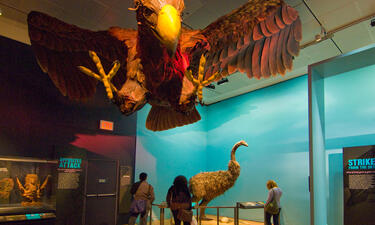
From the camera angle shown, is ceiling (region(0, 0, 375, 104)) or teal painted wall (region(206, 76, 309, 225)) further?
teal painted wall (region(206, 76, 309, 225))

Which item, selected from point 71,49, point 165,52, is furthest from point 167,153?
point 165,52

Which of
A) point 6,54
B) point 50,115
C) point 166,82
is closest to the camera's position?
point 166,82

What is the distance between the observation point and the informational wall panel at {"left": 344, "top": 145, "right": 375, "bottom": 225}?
7.29ft

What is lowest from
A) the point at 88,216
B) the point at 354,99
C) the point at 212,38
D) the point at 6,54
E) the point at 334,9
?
the point at 88,216

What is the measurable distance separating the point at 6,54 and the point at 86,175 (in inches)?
79.2

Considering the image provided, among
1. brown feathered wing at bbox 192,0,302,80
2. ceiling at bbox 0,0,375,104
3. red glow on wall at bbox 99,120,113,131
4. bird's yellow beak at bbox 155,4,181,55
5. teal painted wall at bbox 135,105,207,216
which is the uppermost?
ceiling at bbox 0,0,375,104

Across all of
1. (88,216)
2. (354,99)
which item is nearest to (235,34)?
(354,99)

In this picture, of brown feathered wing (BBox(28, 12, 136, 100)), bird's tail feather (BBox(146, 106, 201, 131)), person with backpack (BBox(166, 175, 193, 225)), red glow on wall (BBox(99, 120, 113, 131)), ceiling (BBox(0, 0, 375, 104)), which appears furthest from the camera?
red glow on wall (BBox(99, 120, 113, 131))

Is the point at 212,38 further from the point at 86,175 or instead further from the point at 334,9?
the point at 86,175

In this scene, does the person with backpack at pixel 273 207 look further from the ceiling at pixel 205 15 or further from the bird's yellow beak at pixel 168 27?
the bird's yellow beak at pixel 168 27

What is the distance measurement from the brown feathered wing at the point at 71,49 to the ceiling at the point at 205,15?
3.69ft

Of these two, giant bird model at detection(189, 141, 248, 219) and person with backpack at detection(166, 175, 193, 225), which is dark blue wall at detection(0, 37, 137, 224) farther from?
person with backpack at detection(166, 175, 193, 225)

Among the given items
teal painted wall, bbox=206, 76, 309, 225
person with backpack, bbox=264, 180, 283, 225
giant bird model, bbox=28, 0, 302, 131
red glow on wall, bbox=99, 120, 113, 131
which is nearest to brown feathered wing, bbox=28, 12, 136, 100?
giant bird model, bbox=28, 0, 302, 131

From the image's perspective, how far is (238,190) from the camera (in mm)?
5996
